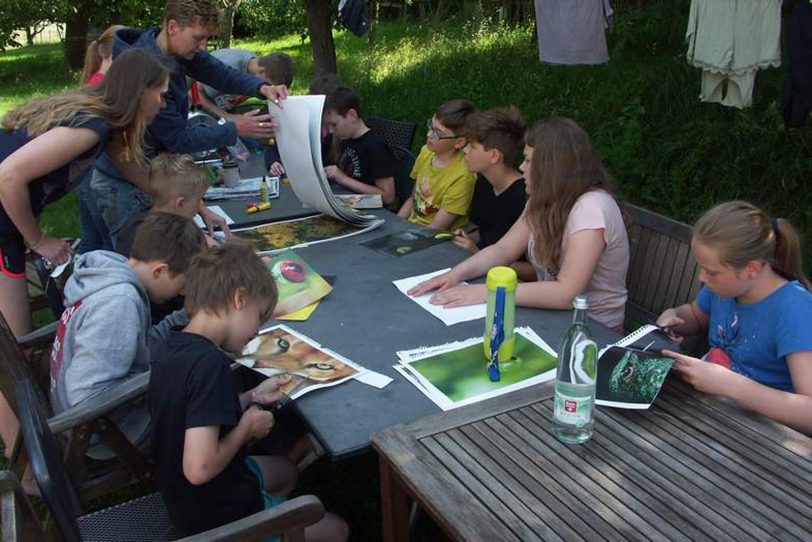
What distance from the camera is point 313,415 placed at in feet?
5.74

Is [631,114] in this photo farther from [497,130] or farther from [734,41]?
[497,130]

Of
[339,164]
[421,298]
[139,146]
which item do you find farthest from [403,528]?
[339,164]

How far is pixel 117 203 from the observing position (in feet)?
9.67

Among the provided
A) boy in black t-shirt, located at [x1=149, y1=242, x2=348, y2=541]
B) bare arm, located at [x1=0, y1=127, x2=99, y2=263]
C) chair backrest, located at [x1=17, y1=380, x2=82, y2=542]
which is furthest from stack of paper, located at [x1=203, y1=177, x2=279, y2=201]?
chair backrest, located at [x1=17, y1=380, x2=82, y2=542]

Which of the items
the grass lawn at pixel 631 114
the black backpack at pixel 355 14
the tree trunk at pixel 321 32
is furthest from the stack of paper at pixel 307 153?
the tree trunk at pixel 321 32

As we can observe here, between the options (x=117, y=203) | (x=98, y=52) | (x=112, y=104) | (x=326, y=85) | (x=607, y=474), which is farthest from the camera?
(x=326, y=85)

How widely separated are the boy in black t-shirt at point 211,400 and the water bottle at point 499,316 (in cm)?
56

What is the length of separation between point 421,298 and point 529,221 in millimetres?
508

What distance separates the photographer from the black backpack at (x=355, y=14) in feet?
19.2

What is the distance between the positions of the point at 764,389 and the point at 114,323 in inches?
65.8

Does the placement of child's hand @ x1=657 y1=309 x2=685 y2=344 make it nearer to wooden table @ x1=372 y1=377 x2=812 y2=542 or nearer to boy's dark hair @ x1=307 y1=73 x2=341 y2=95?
wooden table @ x1=372 y1=377 x2=812 y2=542

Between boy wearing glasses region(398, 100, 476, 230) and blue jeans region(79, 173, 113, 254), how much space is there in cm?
147

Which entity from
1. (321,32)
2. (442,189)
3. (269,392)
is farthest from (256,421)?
(321,32)

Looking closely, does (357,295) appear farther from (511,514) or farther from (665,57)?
(665,57)
